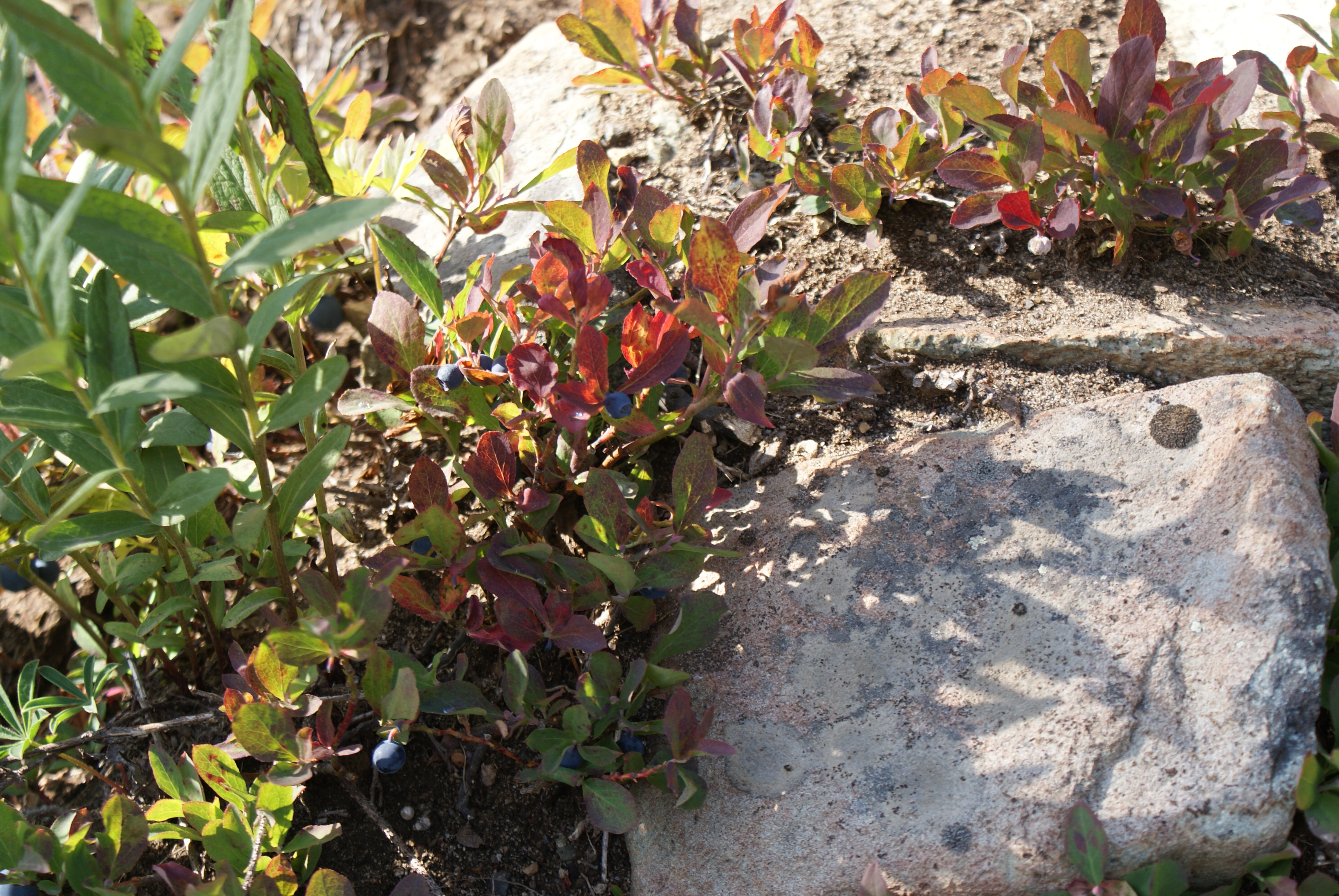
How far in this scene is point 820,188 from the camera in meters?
1.79

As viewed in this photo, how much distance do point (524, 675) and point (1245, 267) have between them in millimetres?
1457

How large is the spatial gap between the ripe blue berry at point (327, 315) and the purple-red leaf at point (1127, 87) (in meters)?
1.62

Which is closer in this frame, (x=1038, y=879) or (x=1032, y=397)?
(x=1038, y=879)

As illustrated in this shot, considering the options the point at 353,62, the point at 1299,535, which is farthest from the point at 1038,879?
the point at 353,62

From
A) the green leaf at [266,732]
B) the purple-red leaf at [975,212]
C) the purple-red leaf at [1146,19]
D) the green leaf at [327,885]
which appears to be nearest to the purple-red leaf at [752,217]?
the purple-red leaf at [975,212]

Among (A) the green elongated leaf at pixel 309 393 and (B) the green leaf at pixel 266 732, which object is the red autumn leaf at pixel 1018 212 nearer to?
(A) the green elongated leaf at pixel 309 393

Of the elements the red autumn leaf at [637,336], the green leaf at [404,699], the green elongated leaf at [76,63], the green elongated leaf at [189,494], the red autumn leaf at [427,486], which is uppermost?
the green elongated leaf at [76,63]

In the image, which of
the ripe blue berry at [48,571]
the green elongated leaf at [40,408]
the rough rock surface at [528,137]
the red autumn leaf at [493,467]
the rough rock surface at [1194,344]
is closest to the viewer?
the green elongated leaf at [40,408]

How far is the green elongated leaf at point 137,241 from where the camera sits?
3.26ft

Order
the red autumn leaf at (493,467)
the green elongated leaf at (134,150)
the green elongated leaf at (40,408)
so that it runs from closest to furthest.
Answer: the green elongated leaf at (134,150) → the green elongated leaf at (40,408) → the red autumn leaf at (493,467)

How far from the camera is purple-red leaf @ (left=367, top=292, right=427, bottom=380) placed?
1478 millimetres

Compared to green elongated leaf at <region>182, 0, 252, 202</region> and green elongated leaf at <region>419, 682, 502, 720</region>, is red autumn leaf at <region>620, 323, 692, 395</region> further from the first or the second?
green elongated leaf at <region>182, 0, 252, 202</region>

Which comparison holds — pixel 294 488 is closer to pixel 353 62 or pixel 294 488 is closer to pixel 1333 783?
pixel 1333 783

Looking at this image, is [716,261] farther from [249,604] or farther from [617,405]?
[249,604]
